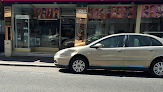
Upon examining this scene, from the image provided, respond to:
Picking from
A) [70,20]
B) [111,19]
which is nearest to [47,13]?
[70,20]

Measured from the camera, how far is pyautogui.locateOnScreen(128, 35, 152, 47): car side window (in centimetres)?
516

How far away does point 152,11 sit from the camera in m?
8.95

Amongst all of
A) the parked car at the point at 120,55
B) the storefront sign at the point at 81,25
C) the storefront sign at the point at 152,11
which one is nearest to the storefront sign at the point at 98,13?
the storefront sign at the point at 81,25

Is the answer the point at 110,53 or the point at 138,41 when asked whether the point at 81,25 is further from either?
the point at 138,41

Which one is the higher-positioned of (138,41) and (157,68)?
(138,41)

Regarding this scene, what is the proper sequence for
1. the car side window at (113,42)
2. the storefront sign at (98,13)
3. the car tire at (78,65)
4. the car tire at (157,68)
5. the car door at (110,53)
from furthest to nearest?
the storefront sign at (98,13) → the car tire at (78,65) → the car side window at (113,42) → the car door at (110,53) → the car tire at (157,68)

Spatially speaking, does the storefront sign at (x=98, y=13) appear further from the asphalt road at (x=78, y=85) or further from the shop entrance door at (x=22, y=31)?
the asphalt road at (x=78, y=85)

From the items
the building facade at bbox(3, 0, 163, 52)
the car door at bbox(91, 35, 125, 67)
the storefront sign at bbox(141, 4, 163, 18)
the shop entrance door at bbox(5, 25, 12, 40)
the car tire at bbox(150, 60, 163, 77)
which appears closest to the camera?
the car tire at bbox(150, 60, 163, 77)

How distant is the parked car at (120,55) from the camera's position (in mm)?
5027

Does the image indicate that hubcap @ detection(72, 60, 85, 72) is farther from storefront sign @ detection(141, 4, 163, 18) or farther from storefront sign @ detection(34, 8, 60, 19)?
storefront sign @ detection(141, 4, 163, 18)

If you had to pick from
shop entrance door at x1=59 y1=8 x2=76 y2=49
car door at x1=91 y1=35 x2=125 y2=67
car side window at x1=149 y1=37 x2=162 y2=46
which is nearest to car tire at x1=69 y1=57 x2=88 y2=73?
car door at x1=91 y1=35 x2=125 y2=67

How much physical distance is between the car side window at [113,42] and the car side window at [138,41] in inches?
13.3

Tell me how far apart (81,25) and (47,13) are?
3.23m

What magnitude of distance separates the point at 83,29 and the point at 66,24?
199 cm
